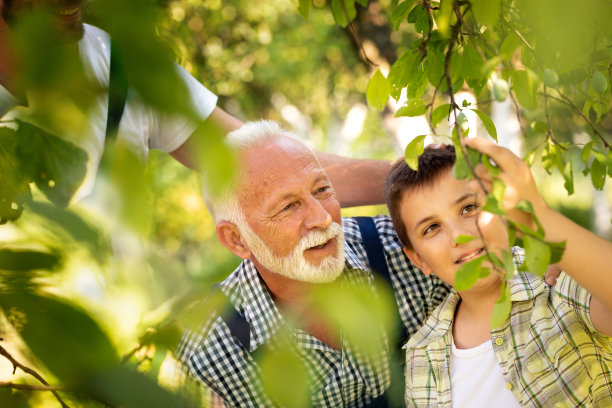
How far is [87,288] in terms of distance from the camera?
2.26ft

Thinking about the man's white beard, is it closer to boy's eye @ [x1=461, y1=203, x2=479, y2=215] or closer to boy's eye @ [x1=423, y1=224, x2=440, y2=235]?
boy's eye @ [x1=423, y1=224, x2=440, y2=235]

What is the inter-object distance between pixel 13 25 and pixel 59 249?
0.78 feet

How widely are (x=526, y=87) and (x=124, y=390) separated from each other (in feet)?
2.33

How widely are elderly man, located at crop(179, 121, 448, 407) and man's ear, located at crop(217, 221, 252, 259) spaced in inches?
0.9

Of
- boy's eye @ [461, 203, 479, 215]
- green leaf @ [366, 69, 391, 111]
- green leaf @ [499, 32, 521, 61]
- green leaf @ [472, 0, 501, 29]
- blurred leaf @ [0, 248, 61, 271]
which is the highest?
boy's eye @ [461, 203, 479, 215]

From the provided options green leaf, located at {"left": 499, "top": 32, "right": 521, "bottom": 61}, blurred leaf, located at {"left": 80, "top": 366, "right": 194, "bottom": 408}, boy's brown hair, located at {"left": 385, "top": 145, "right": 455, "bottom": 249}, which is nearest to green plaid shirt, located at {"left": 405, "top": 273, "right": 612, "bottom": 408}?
boy's brown hair, located at {"left": 385, "top": 145, "right": 455, "bottom": 249}

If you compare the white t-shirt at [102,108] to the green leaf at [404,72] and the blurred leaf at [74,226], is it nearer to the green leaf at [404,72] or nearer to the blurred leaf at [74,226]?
the blurred leaf at [74,226]

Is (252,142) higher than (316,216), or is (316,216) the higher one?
(252,142)

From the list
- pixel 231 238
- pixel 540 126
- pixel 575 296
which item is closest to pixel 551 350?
pixel 575 296

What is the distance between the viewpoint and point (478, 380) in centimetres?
196

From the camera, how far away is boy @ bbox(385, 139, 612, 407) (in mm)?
1713

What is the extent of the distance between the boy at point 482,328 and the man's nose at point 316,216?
241mm

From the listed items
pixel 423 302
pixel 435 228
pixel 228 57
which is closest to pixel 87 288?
pixel 435 228

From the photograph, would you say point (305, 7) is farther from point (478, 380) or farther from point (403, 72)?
point (478, 380)
